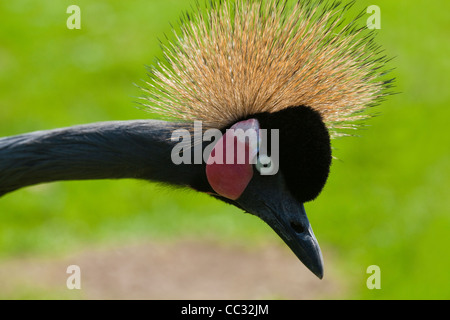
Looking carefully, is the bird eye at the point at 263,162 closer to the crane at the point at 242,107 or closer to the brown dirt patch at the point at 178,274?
the crane at the point at 242,107

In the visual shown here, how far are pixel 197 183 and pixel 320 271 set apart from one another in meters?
0.38

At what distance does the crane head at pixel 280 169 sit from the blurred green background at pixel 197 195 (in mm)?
1187

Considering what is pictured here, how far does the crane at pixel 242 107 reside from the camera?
172cm

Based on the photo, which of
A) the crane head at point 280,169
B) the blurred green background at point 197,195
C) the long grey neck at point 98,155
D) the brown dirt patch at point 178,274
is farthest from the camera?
the blurred green background at point 197,195

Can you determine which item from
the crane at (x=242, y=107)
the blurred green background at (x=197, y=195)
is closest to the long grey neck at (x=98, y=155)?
the crane at (x=242, y=107)

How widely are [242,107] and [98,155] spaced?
38 centimetres

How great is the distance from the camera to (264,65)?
1.74 meters

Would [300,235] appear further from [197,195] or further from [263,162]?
[197,195]

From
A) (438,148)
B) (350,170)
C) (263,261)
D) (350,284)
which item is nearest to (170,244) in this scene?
(263,261)

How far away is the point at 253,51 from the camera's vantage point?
177 cm

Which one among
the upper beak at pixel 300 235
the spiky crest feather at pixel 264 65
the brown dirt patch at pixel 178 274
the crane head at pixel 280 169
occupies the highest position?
the spiky crest feather at pixel 264 65

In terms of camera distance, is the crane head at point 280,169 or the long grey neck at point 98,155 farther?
the long grey neck at point 98,155

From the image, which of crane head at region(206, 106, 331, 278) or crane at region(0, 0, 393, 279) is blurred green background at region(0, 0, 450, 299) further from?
crane head at region(206, 106, 331, 278)

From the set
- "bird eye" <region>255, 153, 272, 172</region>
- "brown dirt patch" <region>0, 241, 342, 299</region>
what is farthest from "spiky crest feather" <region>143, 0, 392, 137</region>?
"brown dirt patch" <region>0, 241, 342, 299</region>
